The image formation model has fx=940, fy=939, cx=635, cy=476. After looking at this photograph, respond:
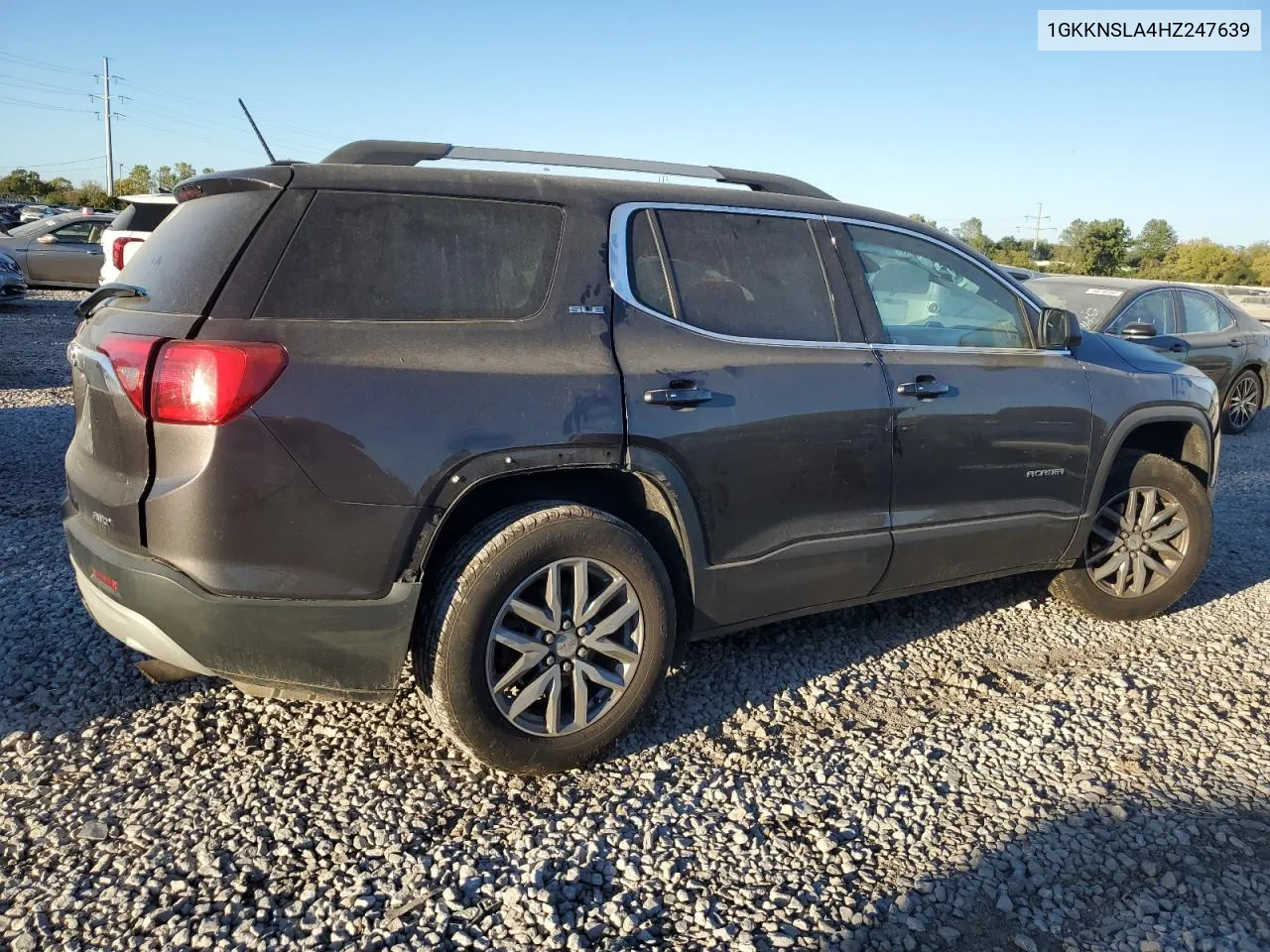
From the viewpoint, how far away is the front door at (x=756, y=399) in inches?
122

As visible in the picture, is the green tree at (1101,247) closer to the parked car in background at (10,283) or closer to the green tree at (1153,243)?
the green tree at (1153,243)

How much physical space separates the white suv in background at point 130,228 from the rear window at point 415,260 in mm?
6975

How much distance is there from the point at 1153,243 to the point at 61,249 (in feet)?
183

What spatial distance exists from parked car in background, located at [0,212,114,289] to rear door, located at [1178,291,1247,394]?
58.9ft

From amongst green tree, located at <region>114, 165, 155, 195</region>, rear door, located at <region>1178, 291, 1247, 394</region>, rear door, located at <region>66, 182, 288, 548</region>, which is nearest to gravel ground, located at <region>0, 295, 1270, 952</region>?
rear door, located at <region>66, 182, 288, 548</region>

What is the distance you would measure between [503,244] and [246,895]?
6.48 feet

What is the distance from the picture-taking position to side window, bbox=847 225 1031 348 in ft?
12.3

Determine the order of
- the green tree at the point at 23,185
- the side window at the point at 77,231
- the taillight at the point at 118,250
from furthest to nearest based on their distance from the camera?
the green tree at the point at 23,185 → the side window at the point at 77,231 → the taillight at the point at 118,250

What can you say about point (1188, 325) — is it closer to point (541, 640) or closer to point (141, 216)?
point (541, 640)

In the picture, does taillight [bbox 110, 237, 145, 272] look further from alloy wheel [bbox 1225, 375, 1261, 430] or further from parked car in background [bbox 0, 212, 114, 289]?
alloy wheel [bbox 1225, 375, 1261, 430]

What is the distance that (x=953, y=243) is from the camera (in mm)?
4070

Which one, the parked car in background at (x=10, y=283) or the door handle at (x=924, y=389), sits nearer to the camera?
the door handle at (x=924, y=389)

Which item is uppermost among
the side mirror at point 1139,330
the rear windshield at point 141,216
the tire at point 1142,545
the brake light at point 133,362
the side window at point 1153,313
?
the rear windshield at point 141,216

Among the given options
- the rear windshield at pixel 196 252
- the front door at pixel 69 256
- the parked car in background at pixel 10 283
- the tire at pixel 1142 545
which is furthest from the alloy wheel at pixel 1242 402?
the front door at pixel 69 256
